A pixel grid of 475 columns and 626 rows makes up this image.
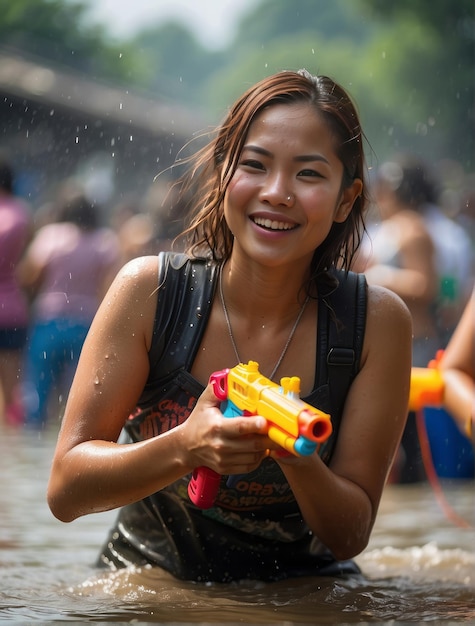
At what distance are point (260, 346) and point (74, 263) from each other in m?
5.34

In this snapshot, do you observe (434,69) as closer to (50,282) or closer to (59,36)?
(59,36)

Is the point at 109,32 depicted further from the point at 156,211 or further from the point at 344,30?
the point at 156,211

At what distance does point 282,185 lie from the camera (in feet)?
10.1

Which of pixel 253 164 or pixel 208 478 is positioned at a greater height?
pixel 253 164

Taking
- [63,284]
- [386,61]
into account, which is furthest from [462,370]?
[386,61]

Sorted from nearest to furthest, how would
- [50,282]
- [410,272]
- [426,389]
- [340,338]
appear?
[340,338]
[426,389]
[410,272]
[50,282]

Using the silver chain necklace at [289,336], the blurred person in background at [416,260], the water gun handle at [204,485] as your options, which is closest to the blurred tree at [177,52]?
the blurred person in background at [416,260]

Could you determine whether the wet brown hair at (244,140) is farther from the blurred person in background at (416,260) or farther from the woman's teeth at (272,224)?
the blurred person in background at (416,260)

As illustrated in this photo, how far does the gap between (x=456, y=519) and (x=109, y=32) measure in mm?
64926

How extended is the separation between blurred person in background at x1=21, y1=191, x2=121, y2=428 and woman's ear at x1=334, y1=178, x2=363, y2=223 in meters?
5.16

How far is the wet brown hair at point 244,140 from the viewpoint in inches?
125

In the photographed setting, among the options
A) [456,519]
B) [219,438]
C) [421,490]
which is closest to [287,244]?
[219,438]

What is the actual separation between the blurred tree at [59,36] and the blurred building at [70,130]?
4.70 ft

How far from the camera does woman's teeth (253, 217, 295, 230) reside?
10.2ft
